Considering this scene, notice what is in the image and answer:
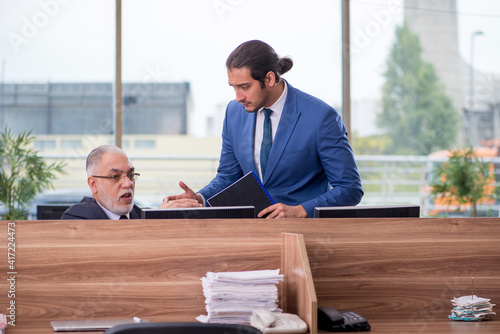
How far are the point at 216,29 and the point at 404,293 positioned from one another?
3.90m

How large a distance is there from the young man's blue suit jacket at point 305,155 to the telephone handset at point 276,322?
0.93m

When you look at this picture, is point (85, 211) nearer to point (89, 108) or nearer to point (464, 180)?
point (89, 108)

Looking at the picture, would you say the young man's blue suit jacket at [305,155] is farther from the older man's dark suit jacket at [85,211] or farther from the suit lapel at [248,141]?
the older man's dark suit jacket at [85,211]

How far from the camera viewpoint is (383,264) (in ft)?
6.15

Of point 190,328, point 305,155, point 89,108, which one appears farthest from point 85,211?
point 89,108

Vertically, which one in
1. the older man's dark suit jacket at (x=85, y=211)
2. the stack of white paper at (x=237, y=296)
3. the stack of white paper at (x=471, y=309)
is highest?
the older man's dark suit jacket at (x=85, y=211)

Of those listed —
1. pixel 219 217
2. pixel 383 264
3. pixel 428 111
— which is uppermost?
pixel 428 111

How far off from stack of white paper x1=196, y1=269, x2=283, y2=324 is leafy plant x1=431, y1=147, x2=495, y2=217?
3.72 metres

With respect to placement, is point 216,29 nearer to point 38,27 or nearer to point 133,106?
point 133,106

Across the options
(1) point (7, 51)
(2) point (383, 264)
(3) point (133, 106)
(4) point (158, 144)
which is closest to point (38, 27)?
(1) point (7, 51)

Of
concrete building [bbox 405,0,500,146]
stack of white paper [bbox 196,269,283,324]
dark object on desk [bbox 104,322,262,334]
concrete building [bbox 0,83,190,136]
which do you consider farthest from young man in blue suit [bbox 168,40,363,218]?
concrete building [bbox 405,0,500,146]

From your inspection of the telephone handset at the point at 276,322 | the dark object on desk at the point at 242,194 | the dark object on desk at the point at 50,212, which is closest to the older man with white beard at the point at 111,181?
the dark object on desk at the point at 50,212

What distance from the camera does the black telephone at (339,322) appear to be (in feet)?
5.41

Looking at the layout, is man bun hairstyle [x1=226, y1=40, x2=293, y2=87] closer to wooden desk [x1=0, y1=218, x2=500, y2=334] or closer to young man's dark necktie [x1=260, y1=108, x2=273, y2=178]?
young man's dark necktie [x1=260, y1=108, x2=273, y2=178]
